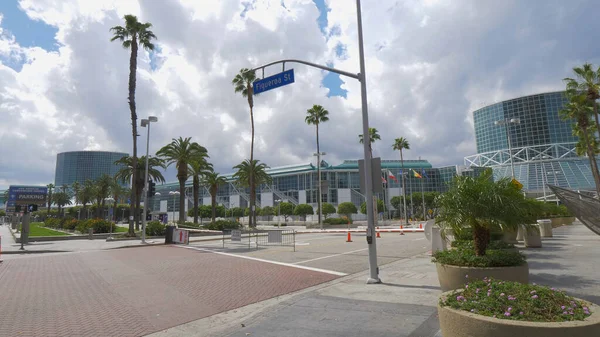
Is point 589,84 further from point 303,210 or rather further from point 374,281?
point 303,210

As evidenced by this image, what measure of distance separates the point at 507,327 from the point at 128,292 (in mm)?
8508

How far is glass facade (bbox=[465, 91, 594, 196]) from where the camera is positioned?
92250mm

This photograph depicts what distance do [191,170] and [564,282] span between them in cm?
4743

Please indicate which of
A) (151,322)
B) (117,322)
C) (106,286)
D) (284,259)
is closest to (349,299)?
(151,322)

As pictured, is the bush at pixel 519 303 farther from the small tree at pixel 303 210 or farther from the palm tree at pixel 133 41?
the small tree at pixel 303 210

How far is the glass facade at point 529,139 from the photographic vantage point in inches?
3632

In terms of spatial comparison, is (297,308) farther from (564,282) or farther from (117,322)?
(564,282)

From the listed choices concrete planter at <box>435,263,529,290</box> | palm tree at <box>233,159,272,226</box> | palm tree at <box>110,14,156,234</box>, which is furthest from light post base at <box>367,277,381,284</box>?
palm tree at <box>233,159,272,226</box>

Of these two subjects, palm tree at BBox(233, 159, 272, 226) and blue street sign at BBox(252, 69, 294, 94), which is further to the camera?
palm tree at BBox(233, 159, 272, 226)

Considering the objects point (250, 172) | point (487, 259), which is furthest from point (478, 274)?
point (250, 172)

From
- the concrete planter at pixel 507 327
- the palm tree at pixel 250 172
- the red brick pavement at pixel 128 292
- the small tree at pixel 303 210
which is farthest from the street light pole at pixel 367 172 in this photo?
the small tree at pixel 303 210

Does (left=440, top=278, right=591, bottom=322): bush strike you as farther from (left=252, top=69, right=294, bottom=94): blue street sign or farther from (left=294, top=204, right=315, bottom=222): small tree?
(left=294, top=204, right=315, bottom=222): small tree

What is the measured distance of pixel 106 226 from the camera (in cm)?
3856

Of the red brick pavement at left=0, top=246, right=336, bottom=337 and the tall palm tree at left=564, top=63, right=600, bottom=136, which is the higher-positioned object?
the tall palm tree at left=564, top=63, right=600, bottom=136
